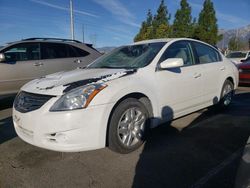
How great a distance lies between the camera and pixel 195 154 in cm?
294

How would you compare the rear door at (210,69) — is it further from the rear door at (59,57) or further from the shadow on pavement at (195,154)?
the rear door at (59,57)

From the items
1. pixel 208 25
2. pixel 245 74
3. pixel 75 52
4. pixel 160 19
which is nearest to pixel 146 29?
pixel 160 19

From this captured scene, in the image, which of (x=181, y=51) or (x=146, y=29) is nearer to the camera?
(x=181, y=51)

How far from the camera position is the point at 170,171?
8.36 feet

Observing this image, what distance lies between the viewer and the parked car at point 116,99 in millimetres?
2518

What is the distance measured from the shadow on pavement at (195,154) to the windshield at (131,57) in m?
1.19

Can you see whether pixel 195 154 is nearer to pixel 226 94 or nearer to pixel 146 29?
pixel 226 94

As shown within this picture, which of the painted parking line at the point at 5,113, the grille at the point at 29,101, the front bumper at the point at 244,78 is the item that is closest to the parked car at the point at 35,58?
the painted parking line at the point at 5,113

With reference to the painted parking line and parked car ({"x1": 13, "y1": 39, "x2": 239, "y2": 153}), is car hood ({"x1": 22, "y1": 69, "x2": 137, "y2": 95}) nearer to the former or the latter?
parked car ({"x1": 13, "y1": 39, "x2": 239, "y2": 153})

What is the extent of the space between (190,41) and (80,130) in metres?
2.72

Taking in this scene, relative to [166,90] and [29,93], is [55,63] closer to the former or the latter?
[29,93]

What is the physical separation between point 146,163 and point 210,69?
2.39 metres

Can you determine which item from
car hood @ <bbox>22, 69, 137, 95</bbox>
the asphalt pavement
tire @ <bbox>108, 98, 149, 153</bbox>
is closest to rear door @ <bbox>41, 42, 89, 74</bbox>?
the asphalt pavement

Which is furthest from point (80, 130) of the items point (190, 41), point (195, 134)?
point (190, 41)
